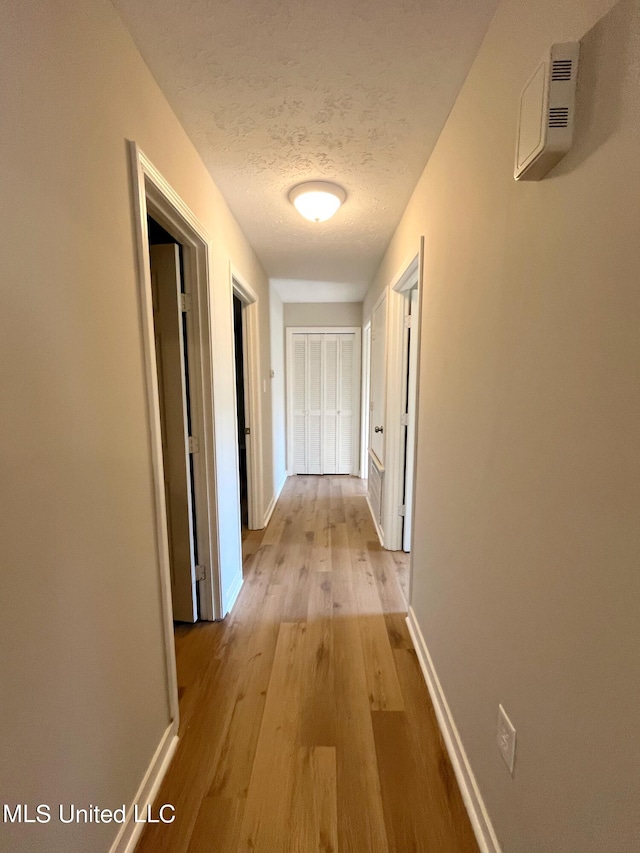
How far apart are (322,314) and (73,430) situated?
4.40 m

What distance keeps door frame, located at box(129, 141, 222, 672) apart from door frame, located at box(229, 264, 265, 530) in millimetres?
1036

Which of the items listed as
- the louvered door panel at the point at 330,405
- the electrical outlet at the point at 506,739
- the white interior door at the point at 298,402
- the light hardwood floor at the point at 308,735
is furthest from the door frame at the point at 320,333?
the electrical outlet at the point at 506,739

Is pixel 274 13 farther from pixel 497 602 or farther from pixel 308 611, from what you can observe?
pixel 308 611

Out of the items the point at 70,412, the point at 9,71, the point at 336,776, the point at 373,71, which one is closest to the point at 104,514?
Result: the point at 70,412

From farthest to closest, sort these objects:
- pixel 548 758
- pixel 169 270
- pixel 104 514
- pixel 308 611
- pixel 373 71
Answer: pixel 308 611 → pixel 169 270 → pixel 373 71 → pixel 104 514 → pixel 548 758

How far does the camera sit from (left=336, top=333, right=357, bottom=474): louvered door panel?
16.4 ft

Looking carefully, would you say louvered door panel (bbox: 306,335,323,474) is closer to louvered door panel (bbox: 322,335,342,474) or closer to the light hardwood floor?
louvered door panel (bbox: 322,335,342,474)

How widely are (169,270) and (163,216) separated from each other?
37 centimetres

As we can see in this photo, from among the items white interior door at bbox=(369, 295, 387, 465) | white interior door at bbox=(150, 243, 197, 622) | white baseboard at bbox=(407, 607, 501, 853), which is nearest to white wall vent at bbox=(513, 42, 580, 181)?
white interior door at bbox=(150, 243, 197, 622)

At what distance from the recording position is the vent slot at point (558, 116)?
71 cm

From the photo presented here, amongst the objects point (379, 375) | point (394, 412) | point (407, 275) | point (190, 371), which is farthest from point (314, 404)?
point (190, 371)

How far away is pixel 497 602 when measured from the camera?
1024 millimetres

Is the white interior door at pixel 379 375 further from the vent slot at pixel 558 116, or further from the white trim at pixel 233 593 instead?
the vent slot at pixel 558 116

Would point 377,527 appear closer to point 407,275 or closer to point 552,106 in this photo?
point 407,275
